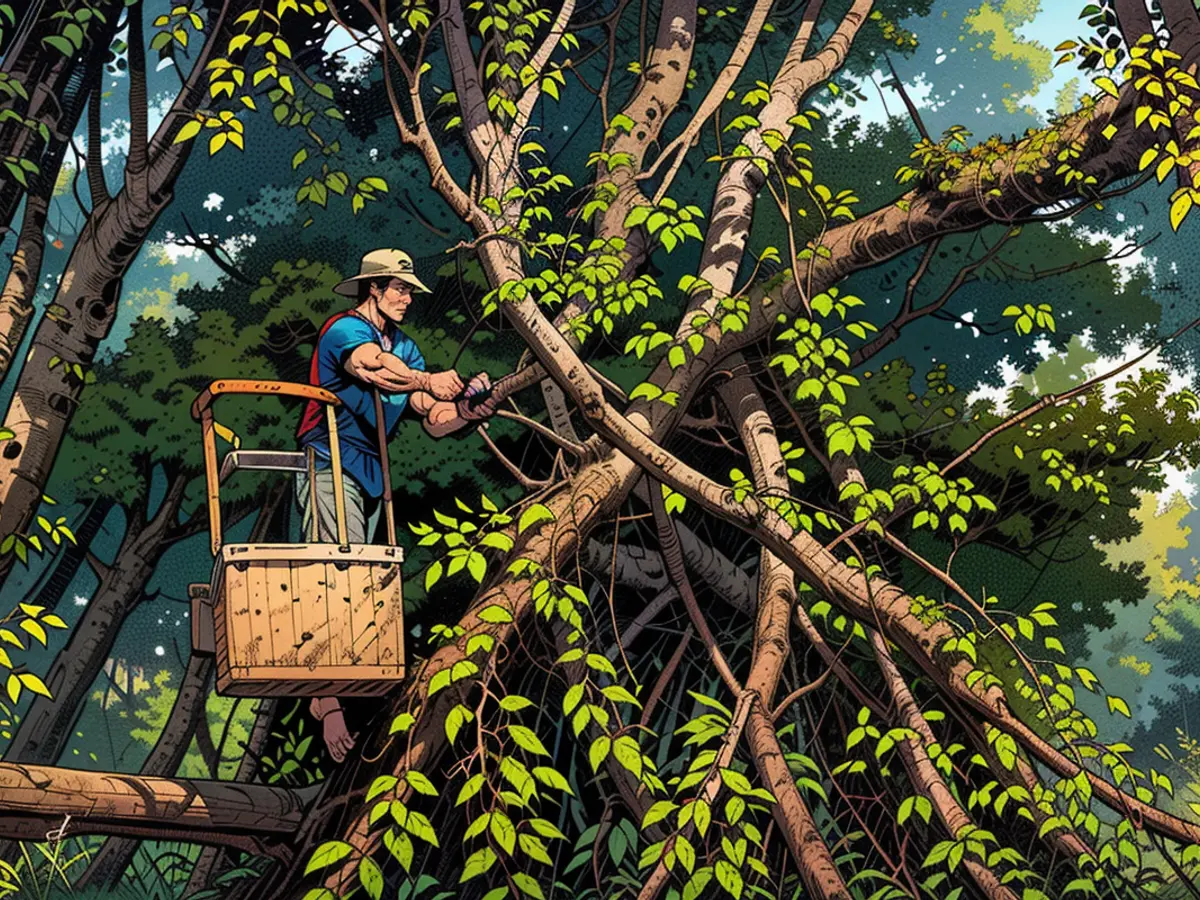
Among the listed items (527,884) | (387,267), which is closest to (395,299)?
(387,267)

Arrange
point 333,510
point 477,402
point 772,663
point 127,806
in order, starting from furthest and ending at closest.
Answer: point 477,402
point 772,663
point 333,510
point 127,806

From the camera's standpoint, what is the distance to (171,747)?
211 inches

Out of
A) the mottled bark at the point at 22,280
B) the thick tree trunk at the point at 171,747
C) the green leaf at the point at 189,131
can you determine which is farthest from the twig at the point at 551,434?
the mottled bark at the point at 22,280

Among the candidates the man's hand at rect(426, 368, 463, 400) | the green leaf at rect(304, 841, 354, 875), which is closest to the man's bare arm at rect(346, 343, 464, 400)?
the man's hand at rect(426, 368, 463, 400)

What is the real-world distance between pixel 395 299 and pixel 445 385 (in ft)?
1.24

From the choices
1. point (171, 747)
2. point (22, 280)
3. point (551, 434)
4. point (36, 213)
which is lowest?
point (171, 747)

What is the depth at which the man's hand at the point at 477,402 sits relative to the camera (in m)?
5.16

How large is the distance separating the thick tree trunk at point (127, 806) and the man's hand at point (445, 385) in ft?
4.84

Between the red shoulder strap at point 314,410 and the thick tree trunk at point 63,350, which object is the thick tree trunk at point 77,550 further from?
the red shoulder strap at point 314,410

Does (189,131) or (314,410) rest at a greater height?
(189,131)

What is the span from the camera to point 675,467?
16.2 ft

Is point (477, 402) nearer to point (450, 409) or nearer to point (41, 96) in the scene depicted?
point (450, 409)

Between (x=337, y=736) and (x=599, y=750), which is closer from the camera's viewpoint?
(x=599, y=750)

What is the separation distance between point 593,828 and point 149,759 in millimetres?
1695
